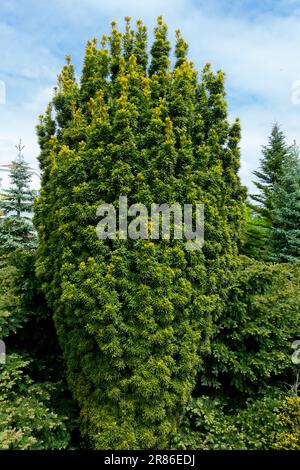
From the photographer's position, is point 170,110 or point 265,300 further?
point 265,300

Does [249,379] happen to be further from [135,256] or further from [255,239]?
[255,239]

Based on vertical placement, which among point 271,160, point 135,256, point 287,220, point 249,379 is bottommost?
point 249,379

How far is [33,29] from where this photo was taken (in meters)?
4.37

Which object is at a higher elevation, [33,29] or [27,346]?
[33,29]

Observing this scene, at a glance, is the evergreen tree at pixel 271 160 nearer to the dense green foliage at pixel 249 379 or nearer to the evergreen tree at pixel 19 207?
the evergreen tree at pixel 19 207

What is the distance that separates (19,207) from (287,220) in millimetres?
7849

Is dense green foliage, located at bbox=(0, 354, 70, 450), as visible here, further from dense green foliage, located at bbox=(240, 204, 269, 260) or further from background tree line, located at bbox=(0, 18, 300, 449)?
dense green foliage, located at bbox=(240, 204, 269, 260)

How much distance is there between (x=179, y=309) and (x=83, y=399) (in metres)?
1.27

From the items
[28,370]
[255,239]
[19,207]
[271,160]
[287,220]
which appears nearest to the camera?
[28,370]

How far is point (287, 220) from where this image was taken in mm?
10852

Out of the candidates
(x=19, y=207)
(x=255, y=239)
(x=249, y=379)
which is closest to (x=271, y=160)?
(x=255, y=239)

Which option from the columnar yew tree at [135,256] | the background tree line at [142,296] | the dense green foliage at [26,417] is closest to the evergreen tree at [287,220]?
the background tree line at [142,296]

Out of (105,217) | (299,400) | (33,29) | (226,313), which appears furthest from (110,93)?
(299,400)

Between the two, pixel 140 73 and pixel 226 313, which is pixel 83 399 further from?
Answer: pixel 140 73
